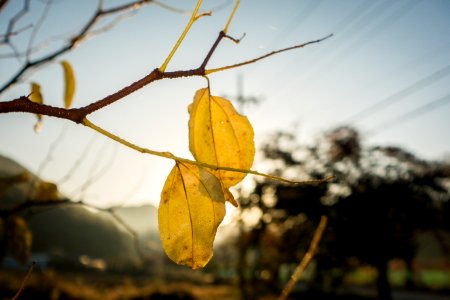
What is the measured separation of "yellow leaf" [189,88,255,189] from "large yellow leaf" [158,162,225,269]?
4 centimetres

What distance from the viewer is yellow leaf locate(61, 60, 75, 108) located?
67 cm

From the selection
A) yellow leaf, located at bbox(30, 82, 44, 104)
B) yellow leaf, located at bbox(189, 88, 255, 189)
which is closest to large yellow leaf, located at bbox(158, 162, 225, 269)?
yellow leaf, located at bbox(189, 88, 255, 189)

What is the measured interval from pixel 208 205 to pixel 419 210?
10.9 metres

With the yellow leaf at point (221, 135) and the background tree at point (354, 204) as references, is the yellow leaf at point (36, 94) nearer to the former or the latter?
the yellow leaf at point (221, 135)

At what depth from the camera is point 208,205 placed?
387 millimetres

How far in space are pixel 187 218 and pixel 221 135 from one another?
118 mm

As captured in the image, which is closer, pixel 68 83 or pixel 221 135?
pixel 221 135

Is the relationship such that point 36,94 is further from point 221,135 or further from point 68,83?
point 221,135

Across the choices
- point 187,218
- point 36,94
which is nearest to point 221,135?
point 187,218

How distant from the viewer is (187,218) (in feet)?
1.30

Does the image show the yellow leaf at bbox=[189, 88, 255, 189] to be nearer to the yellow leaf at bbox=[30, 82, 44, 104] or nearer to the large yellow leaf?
the large yellow leaf

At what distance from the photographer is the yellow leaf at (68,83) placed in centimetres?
67

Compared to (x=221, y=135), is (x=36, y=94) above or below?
above

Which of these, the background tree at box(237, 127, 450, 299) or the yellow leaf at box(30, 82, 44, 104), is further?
the background tree at box(237, 127, 450, 299)
